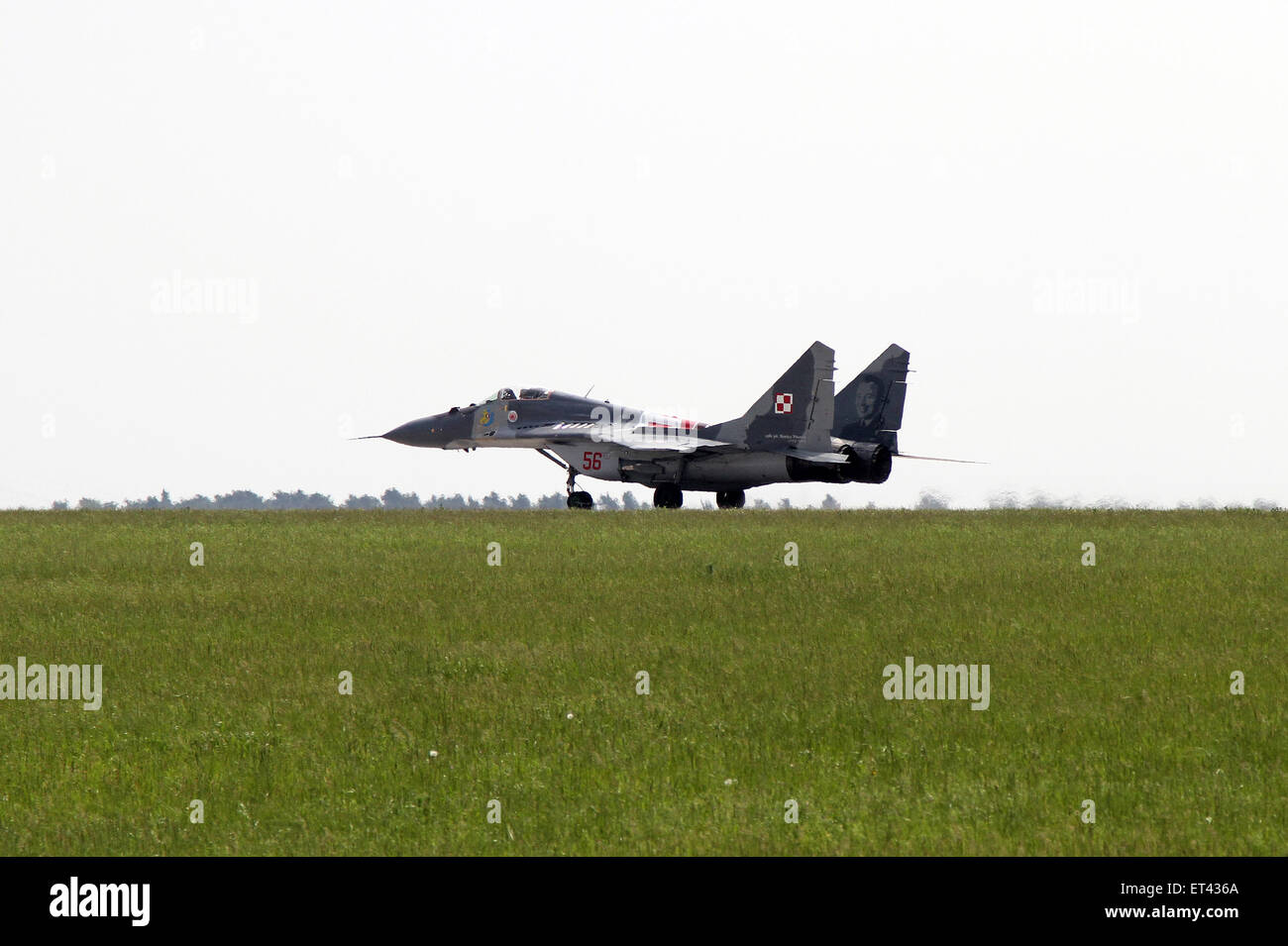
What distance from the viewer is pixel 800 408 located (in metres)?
39.7

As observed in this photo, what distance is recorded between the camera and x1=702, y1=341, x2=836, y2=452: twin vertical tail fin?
3938cm

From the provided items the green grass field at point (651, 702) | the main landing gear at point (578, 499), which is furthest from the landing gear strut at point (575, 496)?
the green grass field at point (651, 702)

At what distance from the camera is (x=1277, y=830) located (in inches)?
468

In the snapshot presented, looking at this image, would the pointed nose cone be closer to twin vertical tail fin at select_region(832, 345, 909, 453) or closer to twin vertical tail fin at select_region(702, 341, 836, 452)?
twin vertical tail fin at select_region(702, 341, 836, 452)

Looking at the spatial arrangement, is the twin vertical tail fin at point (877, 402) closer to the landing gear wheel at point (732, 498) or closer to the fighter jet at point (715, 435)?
the fighter jet at point (715, 435)

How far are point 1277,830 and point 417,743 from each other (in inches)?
337

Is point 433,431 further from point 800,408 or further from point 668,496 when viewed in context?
point 800,408

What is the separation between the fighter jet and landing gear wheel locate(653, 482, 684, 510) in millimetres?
31

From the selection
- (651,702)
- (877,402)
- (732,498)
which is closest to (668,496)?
(732,498)

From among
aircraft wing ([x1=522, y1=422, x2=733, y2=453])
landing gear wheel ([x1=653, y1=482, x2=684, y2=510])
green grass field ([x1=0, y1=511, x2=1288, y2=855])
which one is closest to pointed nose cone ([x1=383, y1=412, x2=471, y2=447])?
aircraft wing ([x1=522, y1=422, x2=733, y2=453])

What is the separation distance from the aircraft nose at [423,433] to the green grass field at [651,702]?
Answer: 1678 centimetres
